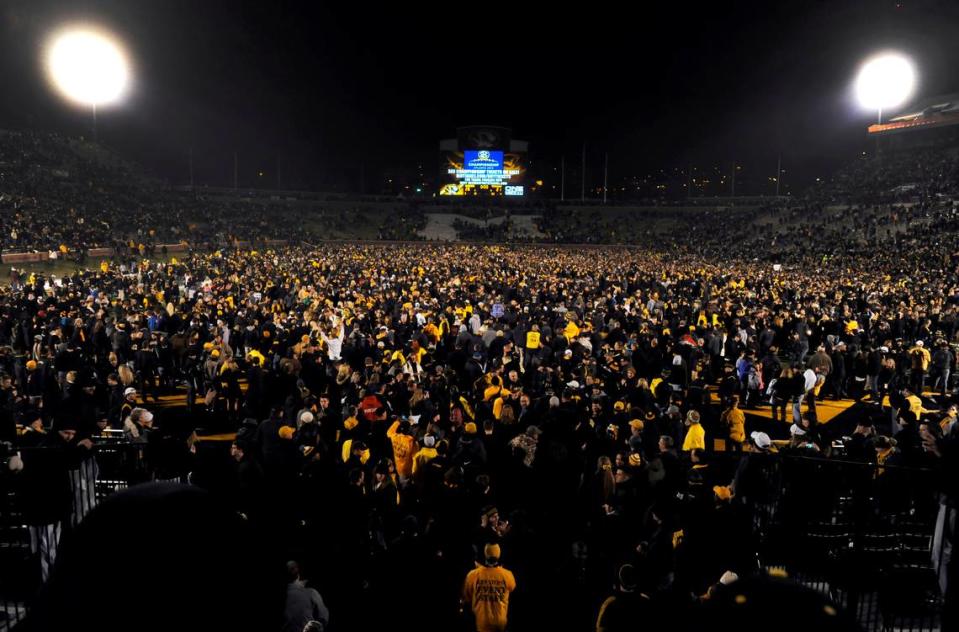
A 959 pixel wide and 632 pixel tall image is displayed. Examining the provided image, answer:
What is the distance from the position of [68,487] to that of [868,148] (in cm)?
9775

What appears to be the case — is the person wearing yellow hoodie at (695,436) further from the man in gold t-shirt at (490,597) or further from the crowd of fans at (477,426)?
the man in gold t-shirt at (490,597)

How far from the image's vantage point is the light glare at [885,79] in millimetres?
60750

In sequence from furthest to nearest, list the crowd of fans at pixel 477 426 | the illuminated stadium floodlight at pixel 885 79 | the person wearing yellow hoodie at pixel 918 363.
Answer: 1. the illuminated stadium floodlight at pixel 885 79
2. the person wearing yellow hoodie at pixel 918 363
3. the crowd of fans at pixel 477 426

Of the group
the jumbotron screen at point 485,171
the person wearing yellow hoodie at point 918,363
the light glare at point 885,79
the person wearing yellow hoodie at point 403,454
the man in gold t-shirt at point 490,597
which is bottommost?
the man in gold t-shirt at point 490,597

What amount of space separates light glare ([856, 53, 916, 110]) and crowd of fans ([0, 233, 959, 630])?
55543 millimetres

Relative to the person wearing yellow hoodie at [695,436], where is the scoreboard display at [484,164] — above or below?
above

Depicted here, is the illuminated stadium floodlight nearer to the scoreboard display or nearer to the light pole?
the light pole

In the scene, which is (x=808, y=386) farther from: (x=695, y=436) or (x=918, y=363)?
(x=695, y=436)

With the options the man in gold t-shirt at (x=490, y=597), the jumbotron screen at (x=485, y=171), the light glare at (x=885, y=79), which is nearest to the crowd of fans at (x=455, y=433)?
the man in gold t-shirt at (x=490, y=597)

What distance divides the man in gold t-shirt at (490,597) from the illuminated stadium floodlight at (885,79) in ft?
241

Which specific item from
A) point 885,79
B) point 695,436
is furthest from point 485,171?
point 695,436

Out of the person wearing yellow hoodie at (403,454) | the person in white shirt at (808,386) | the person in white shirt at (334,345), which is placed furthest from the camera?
the person in white shirt at (334,345)

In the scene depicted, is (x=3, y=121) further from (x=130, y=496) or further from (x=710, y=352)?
(x=130, y=496)

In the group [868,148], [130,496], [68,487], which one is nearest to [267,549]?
[130,496]
